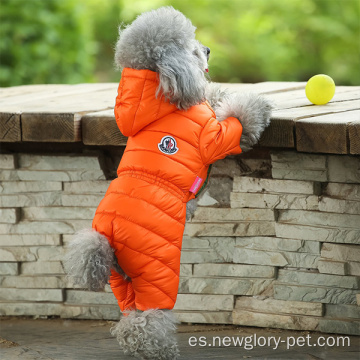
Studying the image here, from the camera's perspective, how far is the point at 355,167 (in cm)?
250

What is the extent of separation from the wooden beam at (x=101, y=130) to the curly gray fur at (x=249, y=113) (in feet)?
1.40

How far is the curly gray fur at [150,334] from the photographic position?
7.22 feet

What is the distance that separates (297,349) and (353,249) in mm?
447

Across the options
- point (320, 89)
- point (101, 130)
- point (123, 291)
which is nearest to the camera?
point (123, 291)

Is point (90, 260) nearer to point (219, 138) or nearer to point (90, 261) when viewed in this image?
point (90, 261)

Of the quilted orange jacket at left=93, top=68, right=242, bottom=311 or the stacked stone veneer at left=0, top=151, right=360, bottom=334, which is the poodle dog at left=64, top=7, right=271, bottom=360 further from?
the stacked stone veneer at left=0, top=151, right=360, bottom=334

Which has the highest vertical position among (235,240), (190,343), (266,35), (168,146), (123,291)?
(266,35)

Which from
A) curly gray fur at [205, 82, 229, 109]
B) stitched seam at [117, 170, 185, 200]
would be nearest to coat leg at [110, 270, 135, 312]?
stitched seam at [117, 170, 185, 200]

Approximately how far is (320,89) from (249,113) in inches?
21.5

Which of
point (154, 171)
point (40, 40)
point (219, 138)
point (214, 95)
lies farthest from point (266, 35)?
point (154, 171)

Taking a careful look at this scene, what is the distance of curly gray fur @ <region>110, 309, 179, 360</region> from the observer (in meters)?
2.20

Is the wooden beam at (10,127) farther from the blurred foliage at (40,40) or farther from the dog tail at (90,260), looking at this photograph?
the blurred foliage at (40,40)

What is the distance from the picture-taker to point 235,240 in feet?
9.04

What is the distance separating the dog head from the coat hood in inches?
0.9
